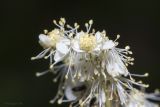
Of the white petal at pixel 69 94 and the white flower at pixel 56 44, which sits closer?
the white flower at pixel 56 44

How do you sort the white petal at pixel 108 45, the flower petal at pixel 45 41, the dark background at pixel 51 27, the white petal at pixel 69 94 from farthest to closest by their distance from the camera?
the dark background at pixel 51 27 → the white petal at pixel 69 94 → the flower petal at pixel 45 41 → the white petal at pixel 108 45

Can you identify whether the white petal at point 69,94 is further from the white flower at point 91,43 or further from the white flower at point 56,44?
the white flower at point 91,43

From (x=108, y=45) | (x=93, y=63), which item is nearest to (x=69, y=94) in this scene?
A: (x=93, y=63)

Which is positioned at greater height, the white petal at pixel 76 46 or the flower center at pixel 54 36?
the flower center at pixel 54 36

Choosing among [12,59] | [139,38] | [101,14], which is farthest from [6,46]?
[139,38]

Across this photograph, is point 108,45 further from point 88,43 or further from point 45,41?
point 45,41

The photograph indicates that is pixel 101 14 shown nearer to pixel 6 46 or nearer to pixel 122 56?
pixel 6 46

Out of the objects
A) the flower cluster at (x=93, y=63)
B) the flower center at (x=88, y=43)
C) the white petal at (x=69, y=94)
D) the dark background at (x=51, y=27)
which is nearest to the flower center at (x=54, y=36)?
the flower cluster at (x=93, y=63)
